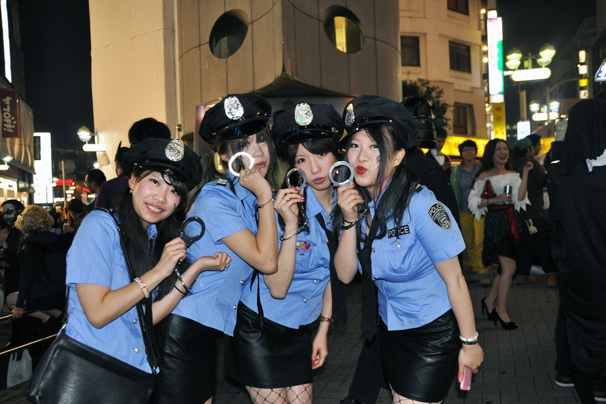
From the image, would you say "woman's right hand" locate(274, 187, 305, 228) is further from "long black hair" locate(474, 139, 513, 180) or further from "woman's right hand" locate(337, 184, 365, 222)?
"long black hair" locate(474, 139, 513, 180)

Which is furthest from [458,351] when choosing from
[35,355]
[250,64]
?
[250,64]

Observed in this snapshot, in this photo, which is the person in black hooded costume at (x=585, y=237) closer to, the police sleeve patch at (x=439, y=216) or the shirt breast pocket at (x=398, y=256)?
the police sleeve patch at (x=439, y=216)

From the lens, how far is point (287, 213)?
261cm

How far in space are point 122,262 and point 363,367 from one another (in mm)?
1808

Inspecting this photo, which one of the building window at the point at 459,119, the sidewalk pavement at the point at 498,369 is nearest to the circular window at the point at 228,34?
the sidewalk pavement at the point at 498,369

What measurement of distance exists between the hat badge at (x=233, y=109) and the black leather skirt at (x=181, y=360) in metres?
1.07

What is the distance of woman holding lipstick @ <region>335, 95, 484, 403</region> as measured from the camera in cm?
250

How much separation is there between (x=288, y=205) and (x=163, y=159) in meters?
0.65

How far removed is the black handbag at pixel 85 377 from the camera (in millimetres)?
2156

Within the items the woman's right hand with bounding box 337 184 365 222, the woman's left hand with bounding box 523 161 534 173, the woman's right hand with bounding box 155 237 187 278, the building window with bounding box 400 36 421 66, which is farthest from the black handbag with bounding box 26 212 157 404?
the building window with bounding box 400 36 421 66

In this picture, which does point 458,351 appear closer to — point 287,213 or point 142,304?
point 287,213

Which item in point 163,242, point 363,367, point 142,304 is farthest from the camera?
point 363,367

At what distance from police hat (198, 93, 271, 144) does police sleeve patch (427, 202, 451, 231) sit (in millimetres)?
1015

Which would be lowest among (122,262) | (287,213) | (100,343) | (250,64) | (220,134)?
(100,343)
